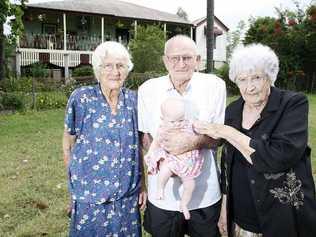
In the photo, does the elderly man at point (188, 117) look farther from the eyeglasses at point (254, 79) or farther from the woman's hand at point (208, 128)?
the eyeglasses at point (254, 79)

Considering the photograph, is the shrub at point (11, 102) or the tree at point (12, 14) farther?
the tree at point (12, 14)

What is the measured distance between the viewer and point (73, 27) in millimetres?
33125

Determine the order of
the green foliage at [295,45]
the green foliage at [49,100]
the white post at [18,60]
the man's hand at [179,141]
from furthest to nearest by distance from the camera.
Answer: the white post at [18,60] → the green foliage at [295,45] → the green foliage at [49,100] → the man's hand at [179,141]

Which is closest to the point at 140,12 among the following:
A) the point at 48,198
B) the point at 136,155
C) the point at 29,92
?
the point at 29,92

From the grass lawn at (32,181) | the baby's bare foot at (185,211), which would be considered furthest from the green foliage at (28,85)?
the baby's bare foot at (185,211)

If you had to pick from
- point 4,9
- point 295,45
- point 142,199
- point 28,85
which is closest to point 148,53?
point 295,45

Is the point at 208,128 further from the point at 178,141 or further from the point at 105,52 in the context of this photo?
the point at 105,52

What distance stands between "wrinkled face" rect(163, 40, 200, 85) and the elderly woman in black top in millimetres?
320

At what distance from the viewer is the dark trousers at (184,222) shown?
123 inches

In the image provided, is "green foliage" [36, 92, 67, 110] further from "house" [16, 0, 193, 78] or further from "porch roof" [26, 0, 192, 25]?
"porch roof" [26, 0, 192, 25]

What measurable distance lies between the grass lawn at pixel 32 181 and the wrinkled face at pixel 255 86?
2.98m

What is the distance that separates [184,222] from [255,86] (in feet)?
3.68

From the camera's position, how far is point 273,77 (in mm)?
2777

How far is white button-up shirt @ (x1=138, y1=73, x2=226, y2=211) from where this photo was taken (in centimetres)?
304
